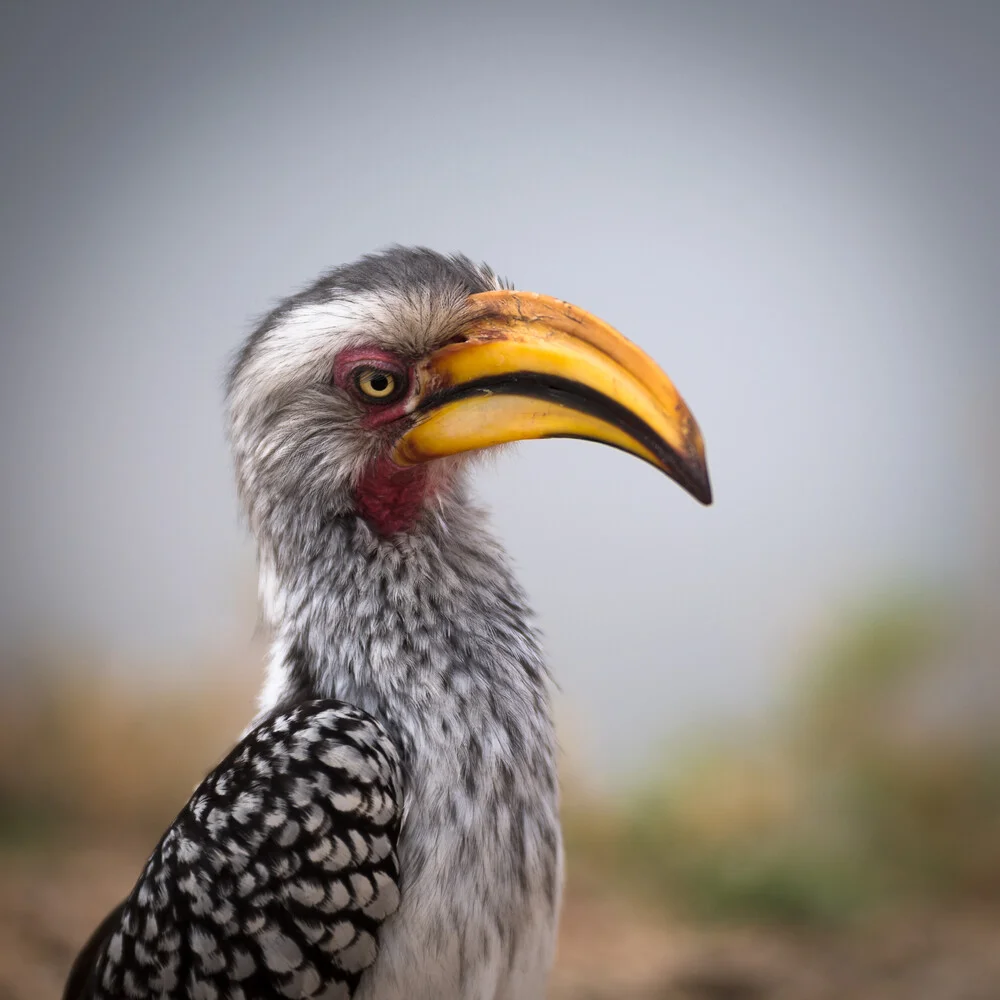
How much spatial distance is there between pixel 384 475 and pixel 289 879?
522 mm

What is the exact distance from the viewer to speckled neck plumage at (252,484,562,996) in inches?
53.1

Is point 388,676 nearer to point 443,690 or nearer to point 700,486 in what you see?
point 443,690

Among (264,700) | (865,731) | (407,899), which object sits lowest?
(865,731)

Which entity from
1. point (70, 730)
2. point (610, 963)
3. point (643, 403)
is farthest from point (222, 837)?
point (70, 730)

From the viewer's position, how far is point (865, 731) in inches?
142

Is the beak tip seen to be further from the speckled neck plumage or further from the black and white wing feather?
the black and white wing feather

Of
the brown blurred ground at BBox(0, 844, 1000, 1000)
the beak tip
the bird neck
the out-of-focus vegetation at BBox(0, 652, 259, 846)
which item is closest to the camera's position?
the beak tip

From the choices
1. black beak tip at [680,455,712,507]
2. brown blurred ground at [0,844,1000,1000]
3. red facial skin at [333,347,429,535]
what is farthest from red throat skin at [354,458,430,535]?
brown blurred ground at [0,844,1000,1000]

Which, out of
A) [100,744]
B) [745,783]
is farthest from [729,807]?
[100,744]

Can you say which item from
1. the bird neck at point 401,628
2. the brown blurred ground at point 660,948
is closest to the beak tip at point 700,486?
the bird neck at point 401,628

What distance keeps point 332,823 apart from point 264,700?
276 mm

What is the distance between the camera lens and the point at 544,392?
1.37 m

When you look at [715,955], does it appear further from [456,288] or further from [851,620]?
[456,288]

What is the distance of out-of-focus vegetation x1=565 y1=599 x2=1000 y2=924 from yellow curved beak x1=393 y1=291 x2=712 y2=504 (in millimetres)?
2453
